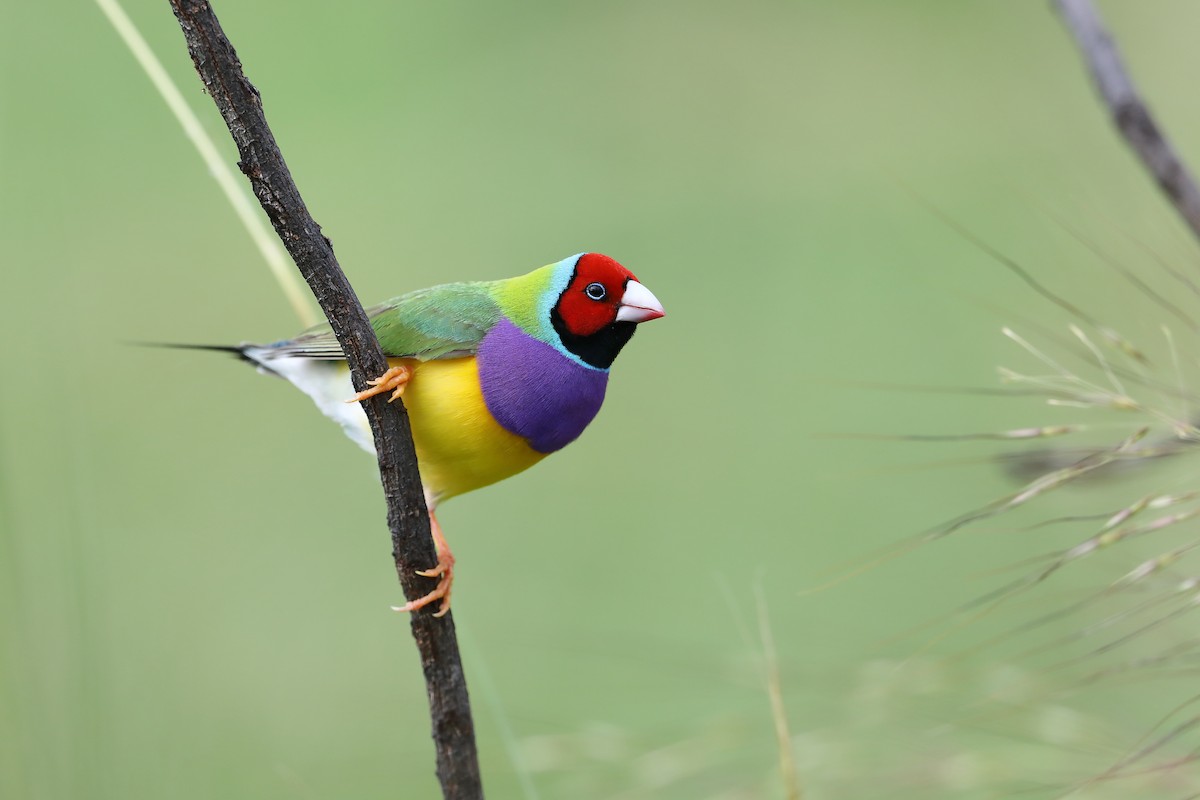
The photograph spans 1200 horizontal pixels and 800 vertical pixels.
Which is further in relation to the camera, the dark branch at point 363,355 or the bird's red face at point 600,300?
the bird's red face at point 600,300

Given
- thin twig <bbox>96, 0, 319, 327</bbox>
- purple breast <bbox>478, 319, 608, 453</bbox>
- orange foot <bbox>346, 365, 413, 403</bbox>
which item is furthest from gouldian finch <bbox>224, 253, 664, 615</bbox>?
thin twig <bbox>96, 0, 319, 327</bbox>

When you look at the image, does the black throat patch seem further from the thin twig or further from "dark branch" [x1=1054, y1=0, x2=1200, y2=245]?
"dark branch" [x1=1054, y1=0, x2=1200, y2=245]

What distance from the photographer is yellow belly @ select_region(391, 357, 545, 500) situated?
212 cm

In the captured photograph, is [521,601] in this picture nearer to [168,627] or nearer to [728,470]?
[728,470]

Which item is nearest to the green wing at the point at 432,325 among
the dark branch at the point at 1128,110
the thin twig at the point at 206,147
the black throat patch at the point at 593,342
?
the black throat patch at the point at 593,342

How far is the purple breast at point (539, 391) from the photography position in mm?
2086

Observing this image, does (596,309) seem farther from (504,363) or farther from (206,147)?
(206,147)

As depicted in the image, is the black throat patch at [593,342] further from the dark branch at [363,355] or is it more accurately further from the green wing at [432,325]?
the dark branch at [363,355]

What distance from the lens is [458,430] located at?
2.12 metres

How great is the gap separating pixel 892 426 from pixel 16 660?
159 inches

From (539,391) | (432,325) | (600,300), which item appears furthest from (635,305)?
(432,325)

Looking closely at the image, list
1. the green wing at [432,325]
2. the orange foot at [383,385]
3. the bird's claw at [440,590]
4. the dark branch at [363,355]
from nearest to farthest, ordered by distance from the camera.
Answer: the dark branch at [363,355] → the orange foot at [383,385] → the bird's claw at [440,590] → the green wing at [432,325]

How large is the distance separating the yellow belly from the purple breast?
2 centimetres

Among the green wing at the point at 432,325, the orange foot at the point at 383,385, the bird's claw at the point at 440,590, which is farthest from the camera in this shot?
the green wing at the point at 432,325
